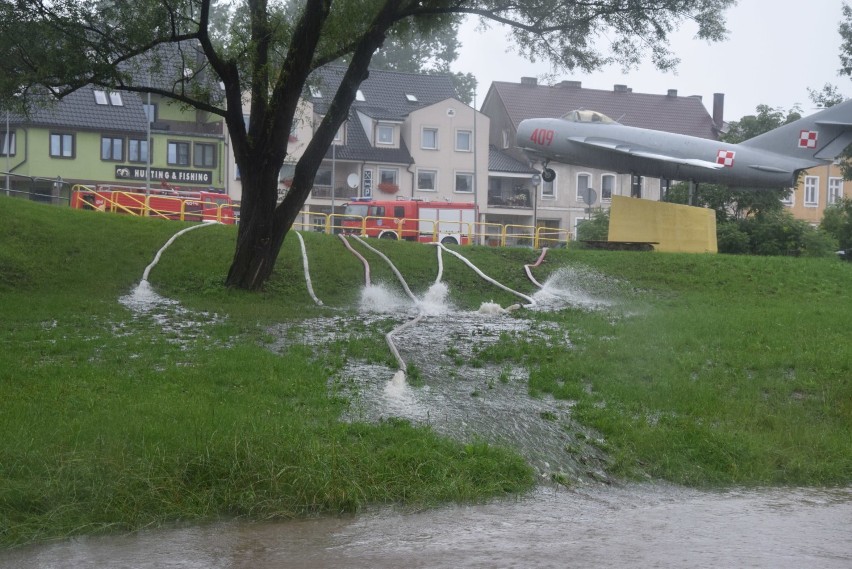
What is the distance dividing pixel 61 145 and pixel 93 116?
106 inches

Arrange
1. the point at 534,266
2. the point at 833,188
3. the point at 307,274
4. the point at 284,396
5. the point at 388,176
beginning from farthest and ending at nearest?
the point at 833,188 → the point at 388,176 → the point at 534,266 → the point at 307,274 → the point at 284,396

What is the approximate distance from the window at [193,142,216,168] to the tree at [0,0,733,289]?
46883 mm

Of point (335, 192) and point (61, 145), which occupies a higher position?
point (61, 145)

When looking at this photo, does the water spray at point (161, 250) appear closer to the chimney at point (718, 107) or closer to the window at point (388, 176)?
the window at point (388, 176)

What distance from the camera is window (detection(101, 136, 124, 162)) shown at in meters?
65.6

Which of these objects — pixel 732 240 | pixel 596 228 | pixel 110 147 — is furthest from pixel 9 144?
pixel 732 240

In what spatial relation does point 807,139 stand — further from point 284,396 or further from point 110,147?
point 110,147

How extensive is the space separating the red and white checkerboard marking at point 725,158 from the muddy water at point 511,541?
75.2 feet

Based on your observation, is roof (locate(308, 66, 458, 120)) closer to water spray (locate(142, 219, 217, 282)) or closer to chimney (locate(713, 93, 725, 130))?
chimney (locate(713, 93, 725, 130))

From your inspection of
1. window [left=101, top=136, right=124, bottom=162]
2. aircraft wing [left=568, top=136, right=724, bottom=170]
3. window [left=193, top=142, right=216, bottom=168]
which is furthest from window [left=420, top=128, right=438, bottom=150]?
aircraft wing [left=568, top=136, right=724, bottom=170]

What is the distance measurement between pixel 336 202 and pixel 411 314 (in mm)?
50867

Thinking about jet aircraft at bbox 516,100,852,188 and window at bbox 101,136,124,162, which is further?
window at bbox 101,136,124,162

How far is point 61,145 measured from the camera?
6488 cm

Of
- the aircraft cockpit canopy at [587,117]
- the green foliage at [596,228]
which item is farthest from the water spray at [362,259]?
the green foliage at [596,228]
